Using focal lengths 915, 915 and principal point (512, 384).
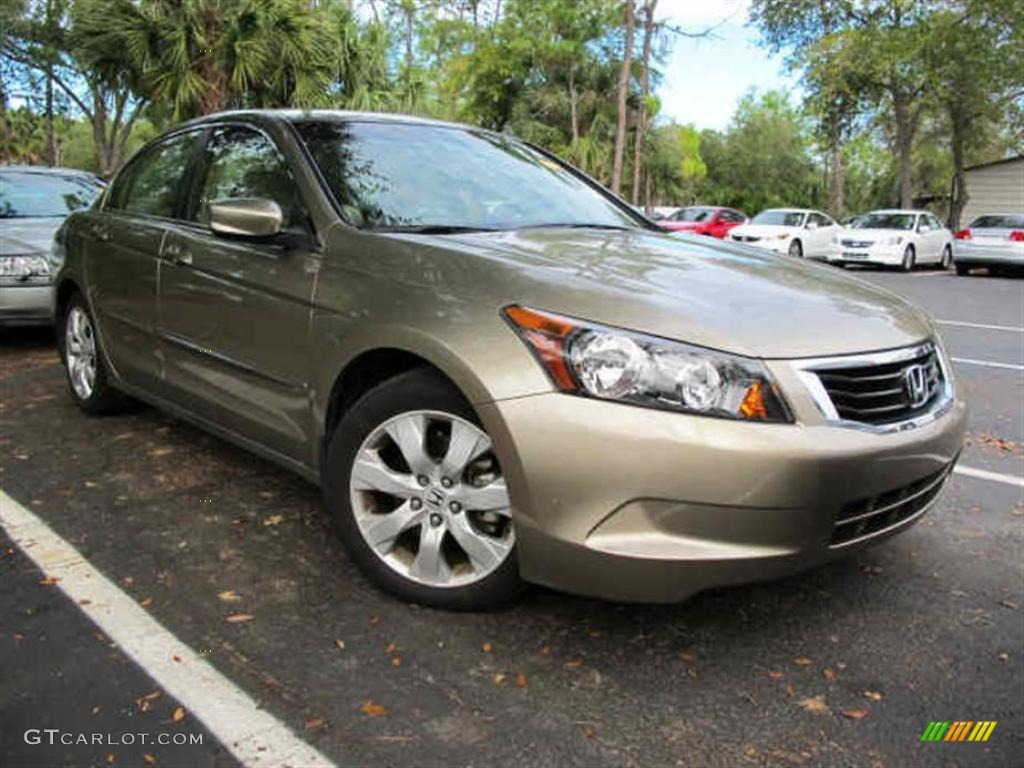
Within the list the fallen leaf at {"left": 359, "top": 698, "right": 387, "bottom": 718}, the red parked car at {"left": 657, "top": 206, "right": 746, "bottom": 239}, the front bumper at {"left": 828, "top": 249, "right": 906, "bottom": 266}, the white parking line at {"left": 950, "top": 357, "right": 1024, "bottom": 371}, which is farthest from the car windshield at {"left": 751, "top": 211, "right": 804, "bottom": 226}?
the fallen leaf at {"left": 359, "top": 698, "right": 387, "bottom": 718}

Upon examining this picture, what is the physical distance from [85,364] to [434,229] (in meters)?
2.68

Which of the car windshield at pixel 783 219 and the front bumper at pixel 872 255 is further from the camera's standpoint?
the car windshield at pixel 783 219

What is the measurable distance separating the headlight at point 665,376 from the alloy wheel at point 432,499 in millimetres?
364

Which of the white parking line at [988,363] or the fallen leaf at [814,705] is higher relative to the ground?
the white parking line at [988,363]

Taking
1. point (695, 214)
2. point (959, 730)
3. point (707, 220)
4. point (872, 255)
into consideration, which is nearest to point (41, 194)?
point (959, 730)

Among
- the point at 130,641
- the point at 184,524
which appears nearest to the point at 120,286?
the point at 184,524

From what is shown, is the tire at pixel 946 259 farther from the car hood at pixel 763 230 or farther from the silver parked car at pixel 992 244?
the car hood at pixel 763 230

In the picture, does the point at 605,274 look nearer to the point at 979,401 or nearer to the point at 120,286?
the point at 120,286

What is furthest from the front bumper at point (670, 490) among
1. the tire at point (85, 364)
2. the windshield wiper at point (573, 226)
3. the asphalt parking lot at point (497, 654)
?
the tire at point (85, 364)

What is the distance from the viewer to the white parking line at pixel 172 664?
215 centimetres

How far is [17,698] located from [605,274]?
1.92m

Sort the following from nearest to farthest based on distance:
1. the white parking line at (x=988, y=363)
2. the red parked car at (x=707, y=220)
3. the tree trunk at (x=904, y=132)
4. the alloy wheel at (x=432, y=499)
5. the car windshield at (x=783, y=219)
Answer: the alloy wheel at (x=432, y=499) < the white parking line at (x=988, y=363) < the car windshield at (x=783, y=219) < the red parked car at (x=707, y=220) < the tree trunk at (x=904, y=132)

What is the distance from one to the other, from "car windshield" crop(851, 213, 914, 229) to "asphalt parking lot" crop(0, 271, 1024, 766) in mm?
19125

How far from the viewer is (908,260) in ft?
67.4
